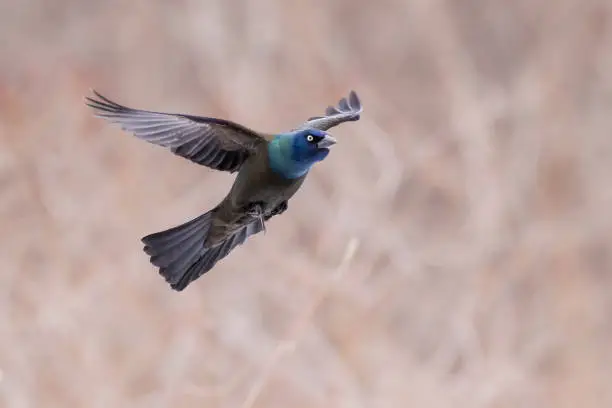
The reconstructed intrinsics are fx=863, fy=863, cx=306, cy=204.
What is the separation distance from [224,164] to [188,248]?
7 cm

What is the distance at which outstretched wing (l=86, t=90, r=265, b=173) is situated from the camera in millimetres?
402

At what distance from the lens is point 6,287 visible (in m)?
1.43

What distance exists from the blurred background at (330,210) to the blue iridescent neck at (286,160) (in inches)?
40.1

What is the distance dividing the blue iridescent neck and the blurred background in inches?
40.1

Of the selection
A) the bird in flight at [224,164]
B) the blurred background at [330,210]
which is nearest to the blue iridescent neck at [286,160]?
the bird in flight at [224,164]

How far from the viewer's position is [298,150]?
43cm

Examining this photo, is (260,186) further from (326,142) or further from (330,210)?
(330,210)

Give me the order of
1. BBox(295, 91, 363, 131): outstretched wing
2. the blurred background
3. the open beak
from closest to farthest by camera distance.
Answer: the open beak < BBox(295, 91, 363, 131): outstretched wing < the blurred background

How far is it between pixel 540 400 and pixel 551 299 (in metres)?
0.19

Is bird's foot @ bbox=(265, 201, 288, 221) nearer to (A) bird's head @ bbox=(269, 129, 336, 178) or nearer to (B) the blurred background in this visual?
(A) bird's head @ bbox=(269, 129, 336, 178)

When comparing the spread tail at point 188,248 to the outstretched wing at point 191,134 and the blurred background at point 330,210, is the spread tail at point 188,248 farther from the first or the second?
the blurred background at point 330,210

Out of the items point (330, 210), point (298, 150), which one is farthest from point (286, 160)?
point (330, 210)

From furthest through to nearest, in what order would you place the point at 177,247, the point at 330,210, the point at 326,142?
the point at 330,210 → the point at 177,247 → the point at 326,142

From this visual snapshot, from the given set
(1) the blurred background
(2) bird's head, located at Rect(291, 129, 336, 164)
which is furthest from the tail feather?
(1) the blurred background
